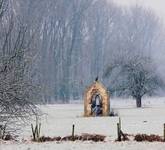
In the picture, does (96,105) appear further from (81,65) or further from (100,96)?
(81,65)

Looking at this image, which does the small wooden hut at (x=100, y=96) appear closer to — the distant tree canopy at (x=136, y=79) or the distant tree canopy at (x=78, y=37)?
the distant tree canopy at (x=136, y=79)

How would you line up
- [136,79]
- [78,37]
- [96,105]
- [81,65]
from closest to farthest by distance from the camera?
[96,105] < [136,79] < [78,37] < [81,65]

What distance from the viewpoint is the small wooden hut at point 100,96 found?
54.3 m

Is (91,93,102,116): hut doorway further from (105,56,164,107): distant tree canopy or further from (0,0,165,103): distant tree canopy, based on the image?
(0,0,165,103): distant tree canopy

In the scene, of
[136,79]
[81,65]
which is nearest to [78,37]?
[81,65]

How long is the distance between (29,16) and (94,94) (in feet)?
93.6

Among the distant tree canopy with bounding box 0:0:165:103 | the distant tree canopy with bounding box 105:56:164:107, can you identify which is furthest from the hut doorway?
the distant tree canopy with bounding box 0:0:165:103

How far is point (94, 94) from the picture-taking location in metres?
55.5

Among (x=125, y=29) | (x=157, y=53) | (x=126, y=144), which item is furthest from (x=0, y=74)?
(x=157, y=53)

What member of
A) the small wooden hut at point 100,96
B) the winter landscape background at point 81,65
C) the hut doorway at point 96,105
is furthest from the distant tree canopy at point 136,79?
the small wooden hut at point 100,96

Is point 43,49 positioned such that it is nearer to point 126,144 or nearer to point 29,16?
point 29,16

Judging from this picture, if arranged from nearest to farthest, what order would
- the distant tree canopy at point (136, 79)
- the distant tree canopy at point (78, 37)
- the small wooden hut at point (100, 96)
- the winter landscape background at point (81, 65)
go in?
the winter landscape background at point (81, 65)
the small wooden hut at point (100, 96)
the distant tree canopy at point (136, 79)
the distant tree canopy at point (78, 37)

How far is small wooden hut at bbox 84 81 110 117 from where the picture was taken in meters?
54.3

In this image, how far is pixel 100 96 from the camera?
2173 inches
